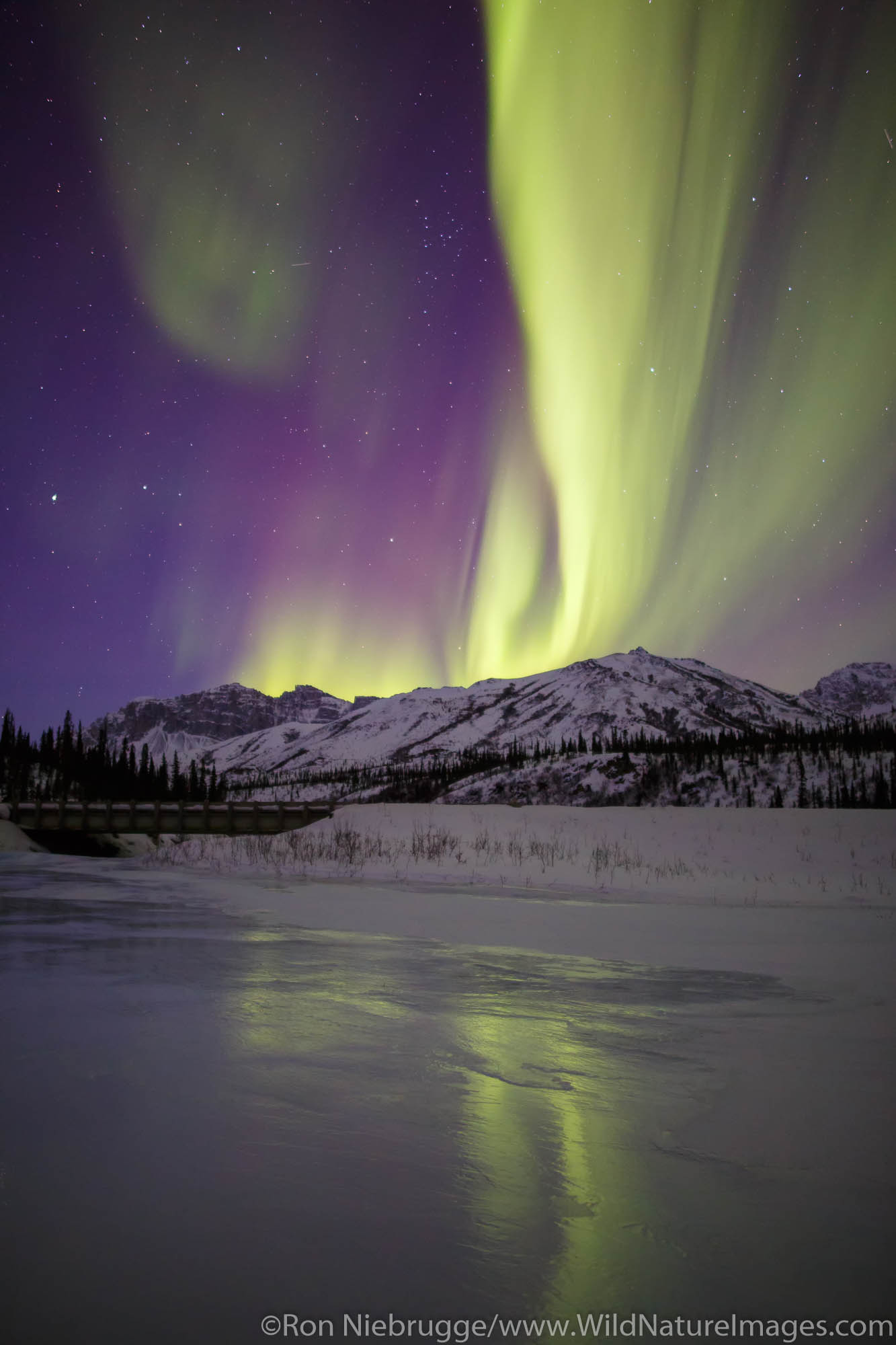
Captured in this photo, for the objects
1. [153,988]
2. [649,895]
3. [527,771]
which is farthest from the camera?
[527,771]

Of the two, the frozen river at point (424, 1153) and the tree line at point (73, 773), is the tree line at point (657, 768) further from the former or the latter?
the frozen river at point (424, 1153)

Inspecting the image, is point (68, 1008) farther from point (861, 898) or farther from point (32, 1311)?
point (861, 898)

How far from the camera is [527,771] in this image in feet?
635

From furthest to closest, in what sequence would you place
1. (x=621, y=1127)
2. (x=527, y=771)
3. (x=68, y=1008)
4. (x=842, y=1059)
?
(x=527, y=771)
(x=68, y=1008)
(x=842, y=1059)
(x=621, y=1127)

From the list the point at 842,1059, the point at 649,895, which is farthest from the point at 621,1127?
the point at 649,895

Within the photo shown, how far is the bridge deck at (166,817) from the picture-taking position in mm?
52594

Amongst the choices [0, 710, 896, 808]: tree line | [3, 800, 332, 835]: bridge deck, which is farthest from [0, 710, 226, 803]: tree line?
[3, 800, 332, 835]: bridge deck

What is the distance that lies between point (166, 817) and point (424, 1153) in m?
54.9

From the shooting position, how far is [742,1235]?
10.8 ft

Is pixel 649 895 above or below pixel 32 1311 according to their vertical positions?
below

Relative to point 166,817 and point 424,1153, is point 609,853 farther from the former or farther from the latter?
point 166,817

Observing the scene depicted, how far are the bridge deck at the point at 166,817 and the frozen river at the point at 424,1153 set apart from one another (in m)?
44.9

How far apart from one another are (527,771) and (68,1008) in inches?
7459

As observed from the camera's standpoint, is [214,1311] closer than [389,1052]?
Yes
